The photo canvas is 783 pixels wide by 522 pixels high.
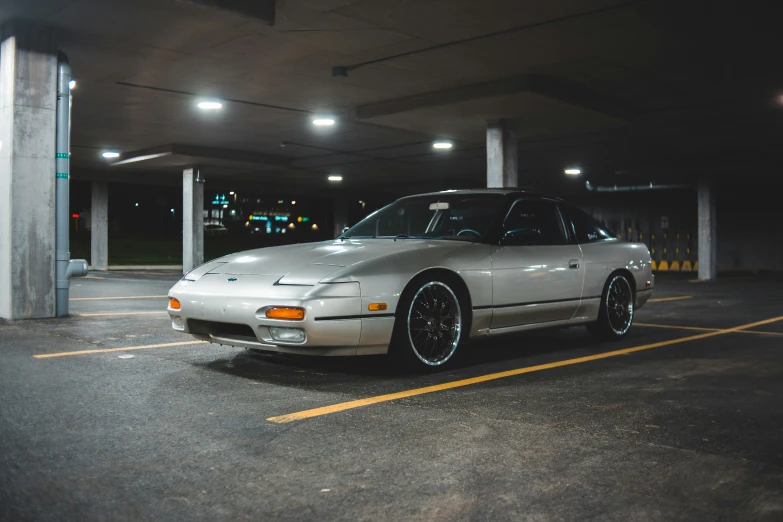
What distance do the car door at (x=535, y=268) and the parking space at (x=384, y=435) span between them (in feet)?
1.39

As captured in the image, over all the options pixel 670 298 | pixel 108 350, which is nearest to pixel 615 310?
pixel 108 350

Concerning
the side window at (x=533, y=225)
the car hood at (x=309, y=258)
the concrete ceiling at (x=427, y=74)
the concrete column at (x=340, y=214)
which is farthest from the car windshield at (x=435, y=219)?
the concrete column at (x=340, y=214)

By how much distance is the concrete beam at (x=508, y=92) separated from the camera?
40.1 ft

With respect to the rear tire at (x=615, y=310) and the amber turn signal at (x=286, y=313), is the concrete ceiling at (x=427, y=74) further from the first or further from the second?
the amber turn signal at (x=286, y=313)

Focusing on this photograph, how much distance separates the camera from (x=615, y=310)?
24.1ft

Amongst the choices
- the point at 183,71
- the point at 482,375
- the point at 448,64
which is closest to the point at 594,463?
the point at 482,375

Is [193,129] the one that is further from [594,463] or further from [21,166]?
[594,463]

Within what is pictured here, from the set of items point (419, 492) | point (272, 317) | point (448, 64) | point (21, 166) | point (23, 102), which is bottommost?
point (419, 492)

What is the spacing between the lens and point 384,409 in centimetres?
419

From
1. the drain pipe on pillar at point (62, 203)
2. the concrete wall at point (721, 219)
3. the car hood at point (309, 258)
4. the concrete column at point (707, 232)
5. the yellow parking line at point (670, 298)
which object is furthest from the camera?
the concrete wall at point (721, 219)

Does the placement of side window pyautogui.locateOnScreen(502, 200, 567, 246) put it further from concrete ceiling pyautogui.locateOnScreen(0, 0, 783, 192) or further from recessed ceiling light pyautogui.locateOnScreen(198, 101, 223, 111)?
recessed ceiling light pyautogui.locateOnScreen(198, 101, 223, 111)

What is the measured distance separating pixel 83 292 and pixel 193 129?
6070 millimetres

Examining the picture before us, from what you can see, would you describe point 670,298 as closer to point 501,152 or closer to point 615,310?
point 501,152

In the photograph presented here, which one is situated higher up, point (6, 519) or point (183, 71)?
point (183, 71)
